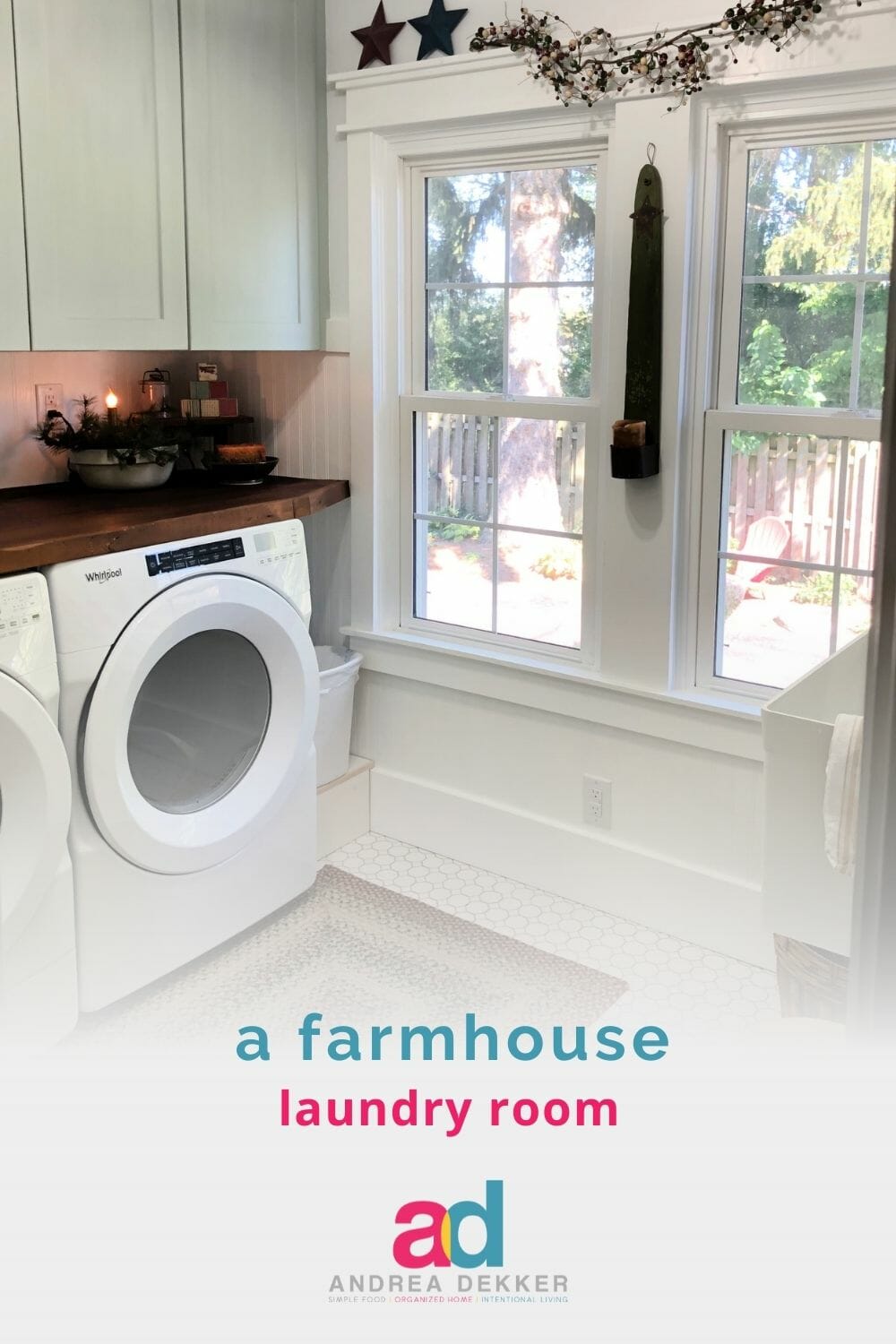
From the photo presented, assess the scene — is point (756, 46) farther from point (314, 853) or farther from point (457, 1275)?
point (457, 1275)

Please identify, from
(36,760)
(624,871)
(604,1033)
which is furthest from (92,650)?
(624,871)

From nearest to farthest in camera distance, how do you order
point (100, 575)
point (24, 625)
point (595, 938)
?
point (24, 625), point (100, 575), point (595, 938)

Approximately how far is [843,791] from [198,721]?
1599 mm

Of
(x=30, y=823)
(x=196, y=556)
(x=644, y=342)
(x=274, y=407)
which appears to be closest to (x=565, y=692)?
(x=644, y=342)

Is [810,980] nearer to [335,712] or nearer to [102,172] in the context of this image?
[335,712]

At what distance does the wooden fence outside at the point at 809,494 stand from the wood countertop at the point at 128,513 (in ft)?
3.38

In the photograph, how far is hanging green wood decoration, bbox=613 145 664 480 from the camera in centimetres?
254

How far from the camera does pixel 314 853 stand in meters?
3.00

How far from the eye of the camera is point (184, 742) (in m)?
2.72

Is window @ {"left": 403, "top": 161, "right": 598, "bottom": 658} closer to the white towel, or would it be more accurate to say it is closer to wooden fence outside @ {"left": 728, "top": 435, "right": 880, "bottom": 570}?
wooden fence outside @ {"left": 728, "top": 435, "right": 880, "bottom": 570}

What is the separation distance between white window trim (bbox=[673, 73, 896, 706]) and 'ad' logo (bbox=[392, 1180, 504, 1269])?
186 centimetres

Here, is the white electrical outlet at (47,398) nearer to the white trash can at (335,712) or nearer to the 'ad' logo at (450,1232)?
the white trash can at (335,712)

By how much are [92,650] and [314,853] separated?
93 centimetres

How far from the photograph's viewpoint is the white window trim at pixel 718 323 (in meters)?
2.35
